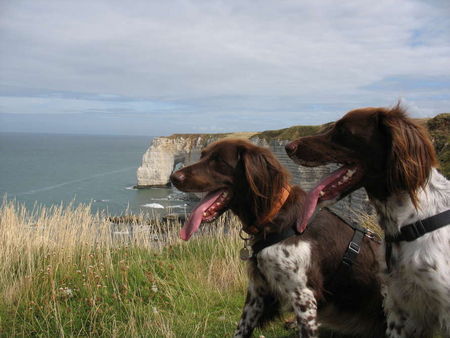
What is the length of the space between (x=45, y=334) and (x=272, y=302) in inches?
89.8

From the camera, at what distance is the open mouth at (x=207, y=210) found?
3378 mm

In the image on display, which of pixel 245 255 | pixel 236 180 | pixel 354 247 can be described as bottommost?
pixel 245 255

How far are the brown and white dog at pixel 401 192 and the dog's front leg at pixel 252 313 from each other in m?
1.18

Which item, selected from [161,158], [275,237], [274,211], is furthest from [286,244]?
[161,158]

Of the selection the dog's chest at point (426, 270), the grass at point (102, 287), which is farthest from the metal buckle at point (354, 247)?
the grass at point (102, 287)

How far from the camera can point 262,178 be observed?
352 cm

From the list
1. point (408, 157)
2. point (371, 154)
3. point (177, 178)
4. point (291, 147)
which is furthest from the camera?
point (177, 178)

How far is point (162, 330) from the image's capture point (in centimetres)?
420

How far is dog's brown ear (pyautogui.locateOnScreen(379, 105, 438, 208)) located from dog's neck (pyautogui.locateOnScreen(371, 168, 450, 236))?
7cm

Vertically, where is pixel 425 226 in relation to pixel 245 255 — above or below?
above

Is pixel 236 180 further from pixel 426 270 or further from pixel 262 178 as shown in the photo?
pixel 426 270

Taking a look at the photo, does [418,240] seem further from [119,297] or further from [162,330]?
[119,297]

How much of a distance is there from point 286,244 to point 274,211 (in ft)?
0.89

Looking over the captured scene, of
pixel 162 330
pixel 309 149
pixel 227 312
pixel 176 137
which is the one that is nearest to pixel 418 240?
pixel 309 149
